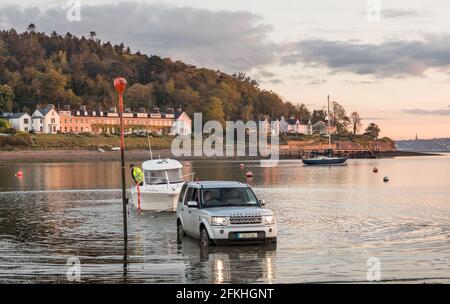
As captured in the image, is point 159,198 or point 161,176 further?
point 161,176

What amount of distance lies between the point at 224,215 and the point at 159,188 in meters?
16.9

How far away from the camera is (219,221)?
20688 mm

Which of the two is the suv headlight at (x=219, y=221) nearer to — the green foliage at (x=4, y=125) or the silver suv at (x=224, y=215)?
the silver suv at (x=224, y=215)

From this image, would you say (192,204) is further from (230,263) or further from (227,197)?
(230,263)

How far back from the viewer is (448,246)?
2273 cm

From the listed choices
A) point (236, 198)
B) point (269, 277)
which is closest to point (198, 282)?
point (269, 277)

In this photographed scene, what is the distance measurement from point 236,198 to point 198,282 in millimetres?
6813

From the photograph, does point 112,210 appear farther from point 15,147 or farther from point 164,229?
point 15,147

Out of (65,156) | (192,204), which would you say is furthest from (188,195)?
(65,156)

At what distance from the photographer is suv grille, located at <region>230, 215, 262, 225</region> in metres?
20.7

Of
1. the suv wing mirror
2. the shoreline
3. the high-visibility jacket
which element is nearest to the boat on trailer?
the high-visibility jacket

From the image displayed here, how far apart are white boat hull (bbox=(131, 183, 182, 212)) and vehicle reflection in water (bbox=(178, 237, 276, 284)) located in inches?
526
